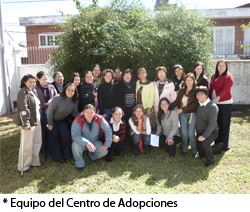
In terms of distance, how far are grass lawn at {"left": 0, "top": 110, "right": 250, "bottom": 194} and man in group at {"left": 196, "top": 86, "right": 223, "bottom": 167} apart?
0.27m

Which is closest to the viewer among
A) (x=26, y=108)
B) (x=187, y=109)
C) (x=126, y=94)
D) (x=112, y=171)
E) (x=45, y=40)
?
(x=26, y=108)

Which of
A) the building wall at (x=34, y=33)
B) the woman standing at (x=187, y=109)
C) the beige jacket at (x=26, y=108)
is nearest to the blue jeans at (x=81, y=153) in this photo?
the beige jacket at (x=26, y=108)

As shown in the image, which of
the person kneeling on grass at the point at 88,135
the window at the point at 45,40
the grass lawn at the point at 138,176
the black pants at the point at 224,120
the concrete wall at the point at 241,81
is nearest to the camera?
the grass lawn at the point at 138,176

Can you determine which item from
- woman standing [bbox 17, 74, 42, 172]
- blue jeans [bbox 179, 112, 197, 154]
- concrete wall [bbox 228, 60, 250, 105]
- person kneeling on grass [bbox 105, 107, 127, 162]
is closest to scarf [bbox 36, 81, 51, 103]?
woman standing [bbox 17, 74, 42, 172]

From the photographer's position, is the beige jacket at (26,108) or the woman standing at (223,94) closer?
the beige jacket at (26,108)

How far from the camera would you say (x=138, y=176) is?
4.04m

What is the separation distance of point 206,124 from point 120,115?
5.43 feet

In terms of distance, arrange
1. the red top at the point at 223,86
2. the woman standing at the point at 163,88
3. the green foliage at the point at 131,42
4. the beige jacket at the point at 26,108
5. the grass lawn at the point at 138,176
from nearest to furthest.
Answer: the grass lawn at the point at 138,176
the beige jacket at the point at 26,108
the red top at the point at 223,86
the woman standing at the point at 163,88
the green foliage at the point at 131,42

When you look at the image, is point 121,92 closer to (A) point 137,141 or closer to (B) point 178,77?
(A) point 137,141

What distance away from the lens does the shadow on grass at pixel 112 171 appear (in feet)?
12.5

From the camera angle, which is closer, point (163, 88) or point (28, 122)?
point (28, 122)

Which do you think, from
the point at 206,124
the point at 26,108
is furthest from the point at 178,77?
the point at 26,108

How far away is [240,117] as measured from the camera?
836 cm

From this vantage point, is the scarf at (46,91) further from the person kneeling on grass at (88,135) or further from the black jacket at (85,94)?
the person kneeling on grass at (88,135)
